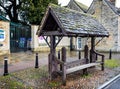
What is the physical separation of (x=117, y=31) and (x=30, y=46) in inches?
444

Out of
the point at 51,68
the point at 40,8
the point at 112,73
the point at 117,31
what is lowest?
the point at 112,73

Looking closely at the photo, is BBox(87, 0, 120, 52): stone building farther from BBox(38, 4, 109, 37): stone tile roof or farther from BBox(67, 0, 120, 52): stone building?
BBox(38, 4, 109, 37): stone tile roof

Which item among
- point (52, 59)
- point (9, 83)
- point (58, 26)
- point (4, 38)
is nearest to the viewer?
point (9, 83)

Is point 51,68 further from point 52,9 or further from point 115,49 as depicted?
point 115,49

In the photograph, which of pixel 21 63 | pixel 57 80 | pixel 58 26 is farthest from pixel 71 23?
pixel 21 63

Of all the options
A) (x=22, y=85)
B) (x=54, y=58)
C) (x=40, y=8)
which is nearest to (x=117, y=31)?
(x=40, y=8)

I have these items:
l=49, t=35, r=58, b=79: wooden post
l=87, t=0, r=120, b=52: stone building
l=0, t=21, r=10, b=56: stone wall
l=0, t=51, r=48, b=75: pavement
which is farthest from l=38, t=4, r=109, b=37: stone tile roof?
l=87, t=0, r=120, b=52: stone building

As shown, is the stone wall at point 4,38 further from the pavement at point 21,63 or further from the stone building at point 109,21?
the stone building at point 109,21

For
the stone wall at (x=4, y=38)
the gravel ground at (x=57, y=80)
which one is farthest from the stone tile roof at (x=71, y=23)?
the stone wall at (x=4, y=38)

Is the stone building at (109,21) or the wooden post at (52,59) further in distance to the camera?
the stone building at (109,21)

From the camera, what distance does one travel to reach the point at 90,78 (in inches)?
370

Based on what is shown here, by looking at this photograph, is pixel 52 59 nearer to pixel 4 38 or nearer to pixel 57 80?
pixel 57 80

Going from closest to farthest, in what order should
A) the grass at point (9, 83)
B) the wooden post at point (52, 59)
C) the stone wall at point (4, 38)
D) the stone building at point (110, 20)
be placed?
the grass at point (9, 83) → the wooden post at point (52, 59) → the stone wall at point (4, 38) → the stone building at point (110, 20)

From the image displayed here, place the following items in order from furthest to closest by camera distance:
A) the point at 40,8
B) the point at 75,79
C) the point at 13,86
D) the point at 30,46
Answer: the point at 40,8 < the point at 30,46 < the point at 75,79 < the point at 13,86
